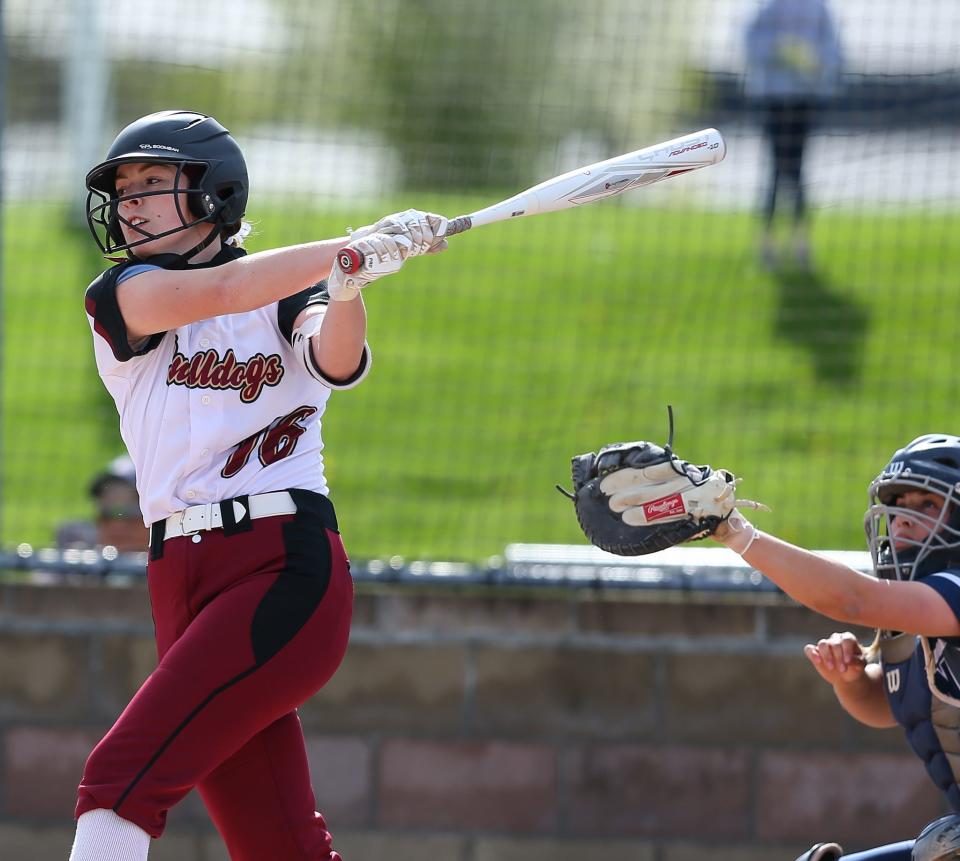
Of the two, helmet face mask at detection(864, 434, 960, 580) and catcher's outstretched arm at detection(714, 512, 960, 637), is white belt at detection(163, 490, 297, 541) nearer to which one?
catcher's outstretched arm at detection(714, 512, 960, 637)

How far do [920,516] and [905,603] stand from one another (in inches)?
9.6

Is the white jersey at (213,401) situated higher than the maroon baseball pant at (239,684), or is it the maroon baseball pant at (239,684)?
the white jersey at (213,401)

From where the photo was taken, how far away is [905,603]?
2.81m

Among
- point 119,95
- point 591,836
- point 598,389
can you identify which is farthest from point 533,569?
point 119,95

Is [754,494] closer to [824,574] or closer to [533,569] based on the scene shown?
[533,569]

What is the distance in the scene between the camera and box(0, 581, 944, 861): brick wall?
456 cm

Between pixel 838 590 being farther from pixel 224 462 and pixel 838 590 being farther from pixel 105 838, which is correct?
pixel 105 838

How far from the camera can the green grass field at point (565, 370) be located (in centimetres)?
558

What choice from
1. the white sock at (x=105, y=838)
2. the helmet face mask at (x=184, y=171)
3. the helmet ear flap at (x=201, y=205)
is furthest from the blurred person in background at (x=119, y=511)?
the white sock at (x=105, y=838)

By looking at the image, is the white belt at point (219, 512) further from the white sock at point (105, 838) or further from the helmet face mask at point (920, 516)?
the helmet face mask at point (920, 516)

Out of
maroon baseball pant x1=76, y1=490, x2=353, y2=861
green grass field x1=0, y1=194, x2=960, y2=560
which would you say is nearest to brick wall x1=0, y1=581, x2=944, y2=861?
green grass field x1=0, y1=194, x2=960, y2=560

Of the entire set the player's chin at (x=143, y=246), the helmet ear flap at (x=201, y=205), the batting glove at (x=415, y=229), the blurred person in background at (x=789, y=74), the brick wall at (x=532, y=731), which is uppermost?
the blurred person in background at (x=789, y=74)

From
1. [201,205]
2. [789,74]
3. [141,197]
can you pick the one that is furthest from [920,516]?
[789,74]

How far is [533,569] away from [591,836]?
32.3 inches
